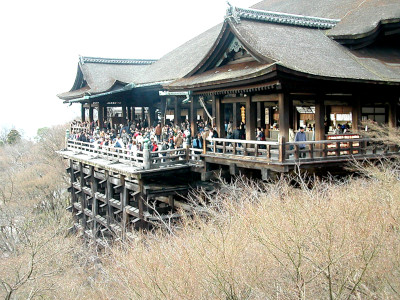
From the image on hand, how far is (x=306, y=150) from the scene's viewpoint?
40.9ft

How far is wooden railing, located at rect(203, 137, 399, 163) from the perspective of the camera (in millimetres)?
12141

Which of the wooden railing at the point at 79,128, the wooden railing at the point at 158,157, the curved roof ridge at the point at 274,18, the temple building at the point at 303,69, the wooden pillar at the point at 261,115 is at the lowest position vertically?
the wooden railing at the point at 158,157

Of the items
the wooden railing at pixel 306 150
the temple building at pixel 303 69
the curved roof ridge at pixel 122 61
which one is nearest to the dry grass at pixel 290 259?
the wooden railing at pixel 306 150

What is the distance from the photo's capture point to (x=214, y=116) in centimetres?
1666

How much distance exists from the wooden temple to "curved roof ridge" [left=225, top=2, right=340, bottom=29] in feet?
0.12

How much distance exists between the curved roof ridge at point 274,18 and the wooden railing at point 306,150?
4.28 m

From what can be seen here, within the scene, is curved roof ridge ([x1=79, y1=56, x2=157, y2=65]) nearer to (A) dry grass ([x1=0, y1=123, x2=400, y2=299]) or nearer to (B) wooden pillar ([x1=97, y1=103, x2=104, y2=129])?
(B) wooden pillar ([x1=97, y1=103, x2=104, y2=129])

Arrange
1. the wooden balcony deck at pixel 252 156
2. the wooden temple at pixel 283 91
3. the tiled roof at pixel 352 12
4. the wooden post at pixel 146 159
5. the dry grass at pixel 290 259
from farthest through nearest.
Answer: the tiled roof at pixel 352 12
the wooden post at pixel 146 159
the wooden temple at pixel 283 91
the wooden balcony deck at pixel 252 156
the dry grass at pixel 290 259

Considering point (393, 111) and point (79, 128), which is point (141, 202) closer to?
point (393, 111)

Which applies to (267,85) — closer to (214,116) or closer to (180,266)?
(214,116)

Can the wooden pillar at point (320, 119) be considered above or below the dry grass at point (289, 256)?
above

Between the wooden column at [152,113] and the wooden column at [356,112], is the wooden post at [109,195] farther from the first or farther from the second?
the wooden column at [356,112]

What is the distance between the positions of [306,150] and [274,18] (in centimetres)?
572

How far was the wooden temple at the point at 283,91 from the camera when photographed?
12742 mm
